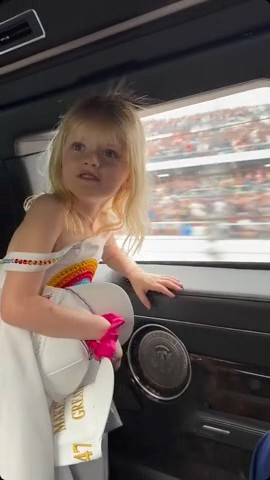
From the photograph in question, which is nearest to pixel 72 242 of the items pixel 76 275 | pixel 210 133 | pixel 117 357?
pixel 76 275

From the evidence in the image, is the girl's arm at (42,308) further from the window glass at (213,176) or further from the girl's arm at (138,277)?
the window glass at (213,176)

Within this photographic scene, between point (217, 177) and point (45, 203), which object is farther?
point (45, 203)

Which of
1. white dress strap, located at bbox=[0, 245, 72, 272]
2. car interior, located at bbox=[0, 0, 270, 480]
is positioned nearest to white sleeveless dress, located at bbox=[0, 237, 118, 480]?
white dress strap, located at bbox=[0, 245, 72, 272]

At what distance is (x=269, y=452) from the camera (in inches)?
40.9

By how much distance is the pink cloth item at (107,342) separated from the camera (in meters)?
1.21

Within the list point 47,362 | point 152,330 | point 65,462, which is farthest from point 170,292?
point 65,462

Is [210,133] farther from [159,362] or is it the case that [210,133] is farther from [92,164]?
[159,362]

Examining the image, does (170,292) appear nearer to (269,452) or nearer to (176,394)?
(176,394)

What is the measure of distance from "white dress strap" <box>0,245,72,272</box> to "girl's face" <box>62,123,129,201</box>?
0.48 ft

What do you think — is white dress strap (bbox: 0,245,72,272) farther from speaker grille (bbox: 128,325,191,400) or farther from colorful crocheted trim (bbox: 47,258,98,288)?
speaker grille (bbox: 128,325,191,400)

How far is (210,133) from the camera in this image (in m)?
1.12

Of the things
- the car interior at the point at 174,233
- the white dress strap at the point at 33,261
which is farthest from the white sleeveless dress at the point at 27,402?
the car interior at the point at 174,233

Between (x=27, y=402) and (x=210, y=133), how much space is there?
28.3 inches

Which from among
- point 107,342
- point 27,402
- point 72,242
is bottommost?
Result: point 27,402
